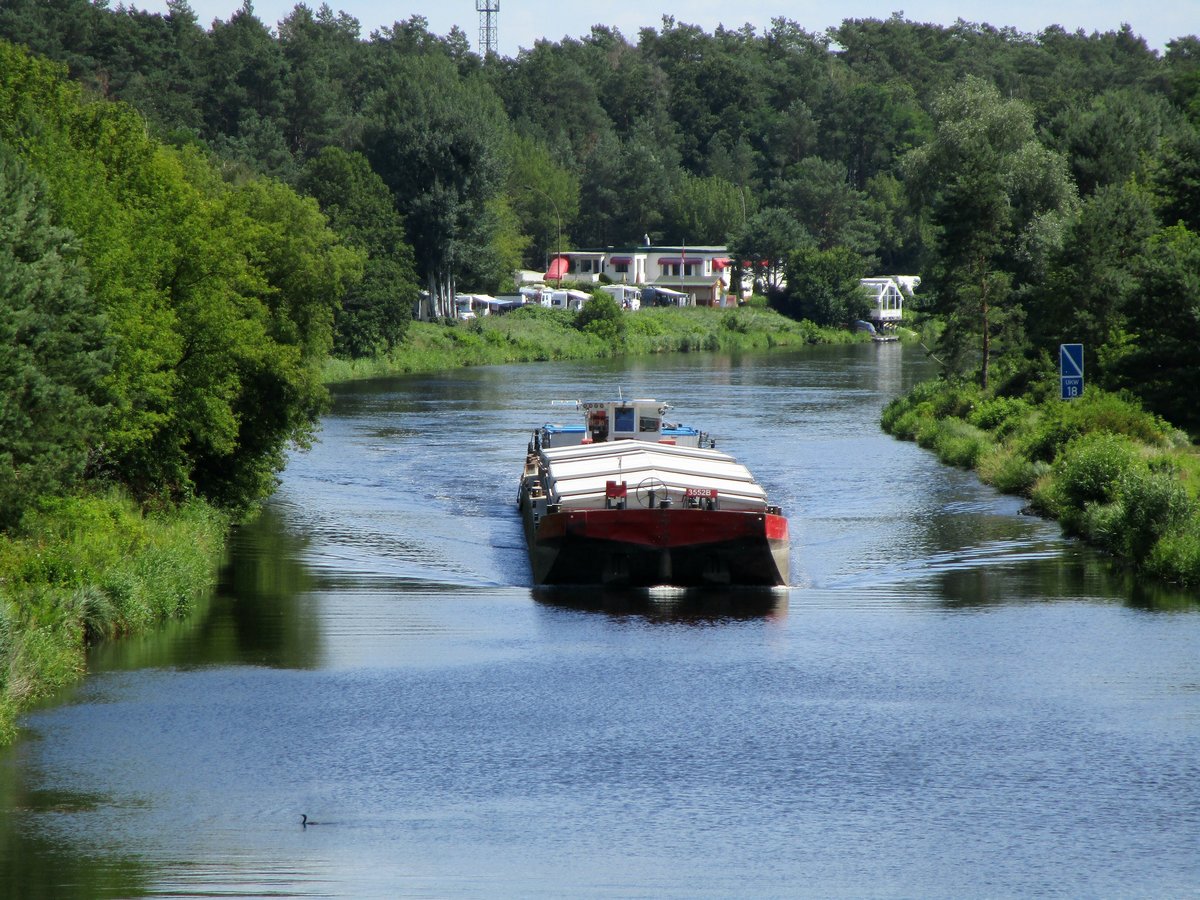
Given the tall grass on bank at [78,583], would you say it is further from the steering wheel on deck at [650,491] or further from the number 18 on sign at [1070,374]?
the number 18 on sign at [1070,374]

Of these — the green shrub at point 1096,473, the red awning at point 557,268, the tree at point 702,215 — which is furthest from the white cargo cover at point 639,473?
the tree at point 702,215

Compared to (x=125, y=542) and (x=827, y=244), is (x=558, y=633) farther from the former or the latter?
(x=827, y=244)

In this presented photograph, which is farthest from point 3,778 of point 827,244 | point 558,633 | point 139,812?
point 827,244

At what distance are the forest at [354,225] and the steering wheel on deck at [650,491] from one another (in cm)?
1005

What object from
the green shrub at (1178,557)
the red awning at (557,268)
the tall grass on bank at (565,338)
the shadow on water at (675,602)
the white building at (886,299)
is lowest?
the shadow on water at (675,602)

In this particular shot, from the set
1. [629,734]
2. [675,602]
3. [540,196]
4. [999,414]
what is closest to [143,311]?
[675,602]

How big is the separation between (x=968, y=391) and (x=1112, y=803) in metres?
46.7

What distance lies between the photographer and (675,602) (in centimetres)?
3566

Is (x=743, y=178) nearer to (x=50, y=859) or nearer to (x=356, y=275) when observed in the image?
(x=356, y=275)

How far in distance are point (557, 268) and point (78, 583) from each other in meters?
135

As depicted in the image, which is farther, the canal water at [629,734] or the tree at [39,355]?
the tree at [39,355]

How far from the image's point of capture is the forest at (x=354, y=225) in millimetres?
33844

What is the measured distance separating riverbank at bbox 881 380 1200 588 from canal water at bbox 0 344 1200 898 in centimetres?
102

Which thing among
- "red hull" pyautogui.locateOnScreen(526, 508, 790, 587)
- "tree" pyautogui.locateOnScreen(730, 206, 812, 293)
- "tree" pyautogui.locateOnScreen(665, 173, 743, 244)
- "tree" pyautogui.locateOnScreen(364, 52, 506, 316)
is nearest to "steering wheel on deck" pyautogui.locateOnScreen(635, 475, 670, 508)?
"red hull" pyautogui.locateOnScreen(526, 508, 790, 587)
